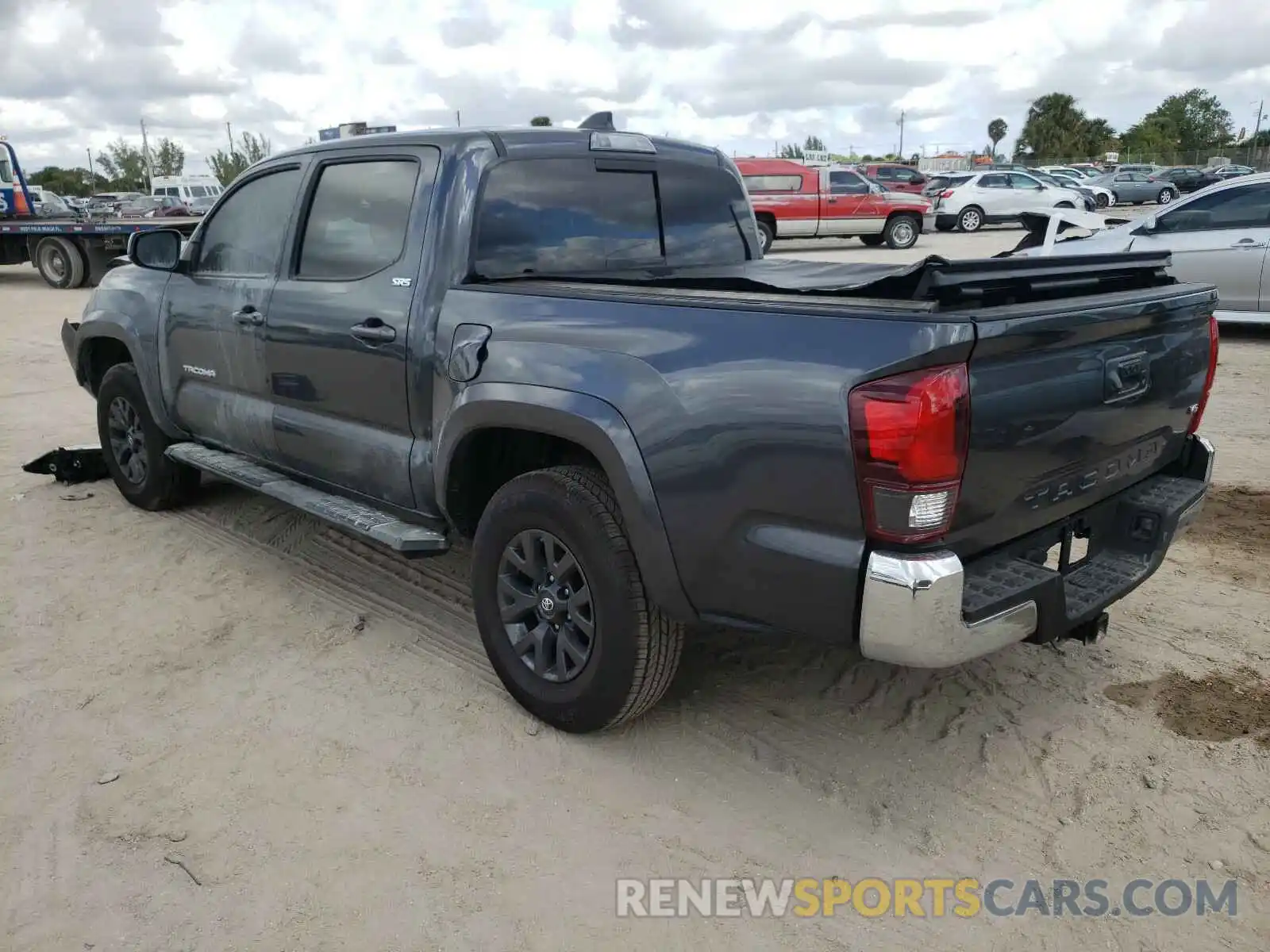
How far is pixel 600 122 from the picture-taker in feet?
13.3

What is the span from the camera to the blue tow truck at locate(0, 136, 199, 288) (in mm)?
17719

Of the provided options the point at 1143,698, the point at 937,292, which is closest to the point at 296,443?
the point at 937,292

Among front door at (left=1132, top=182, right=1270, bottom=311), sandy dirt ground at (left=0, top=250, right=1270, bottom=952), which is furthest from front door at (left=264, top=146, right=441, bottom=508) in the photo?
front door at (left=1132, top=182, right=1270, bottom=311)

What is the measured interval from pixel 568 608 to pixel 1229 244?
346 inches

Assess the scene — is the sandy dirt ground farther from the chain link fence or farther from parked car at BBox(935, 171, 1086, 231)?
the chain link fence

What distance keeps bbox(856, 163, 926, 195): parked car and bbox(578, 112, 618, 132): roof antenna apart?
27.7 metres

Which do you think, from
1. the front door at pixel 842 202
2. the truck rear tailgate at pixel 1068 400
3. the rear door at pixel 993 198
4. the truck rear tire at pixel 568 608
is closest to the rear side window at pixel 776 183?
the front door at pixel 842 202

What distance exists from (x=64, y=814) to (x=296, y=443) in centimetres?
Answer: 165

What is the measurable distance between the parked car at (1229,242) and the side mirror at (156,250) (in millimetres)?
8184

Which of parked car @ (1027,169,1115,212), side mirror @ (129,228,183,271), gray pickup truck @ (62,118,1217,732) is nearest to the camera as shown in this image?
gray pickup truck @ (62,118,1217,732)

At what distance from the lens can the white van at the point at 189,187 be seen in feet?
141

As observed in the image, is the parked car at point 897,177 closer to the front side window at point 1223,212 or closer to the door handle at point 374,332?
the front side window at point 1223,212

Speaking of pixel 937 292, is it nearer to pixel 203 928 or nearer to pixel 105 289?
pixel 203 928

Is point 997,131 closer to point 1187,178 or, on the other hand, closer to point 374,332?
point 1187,178
